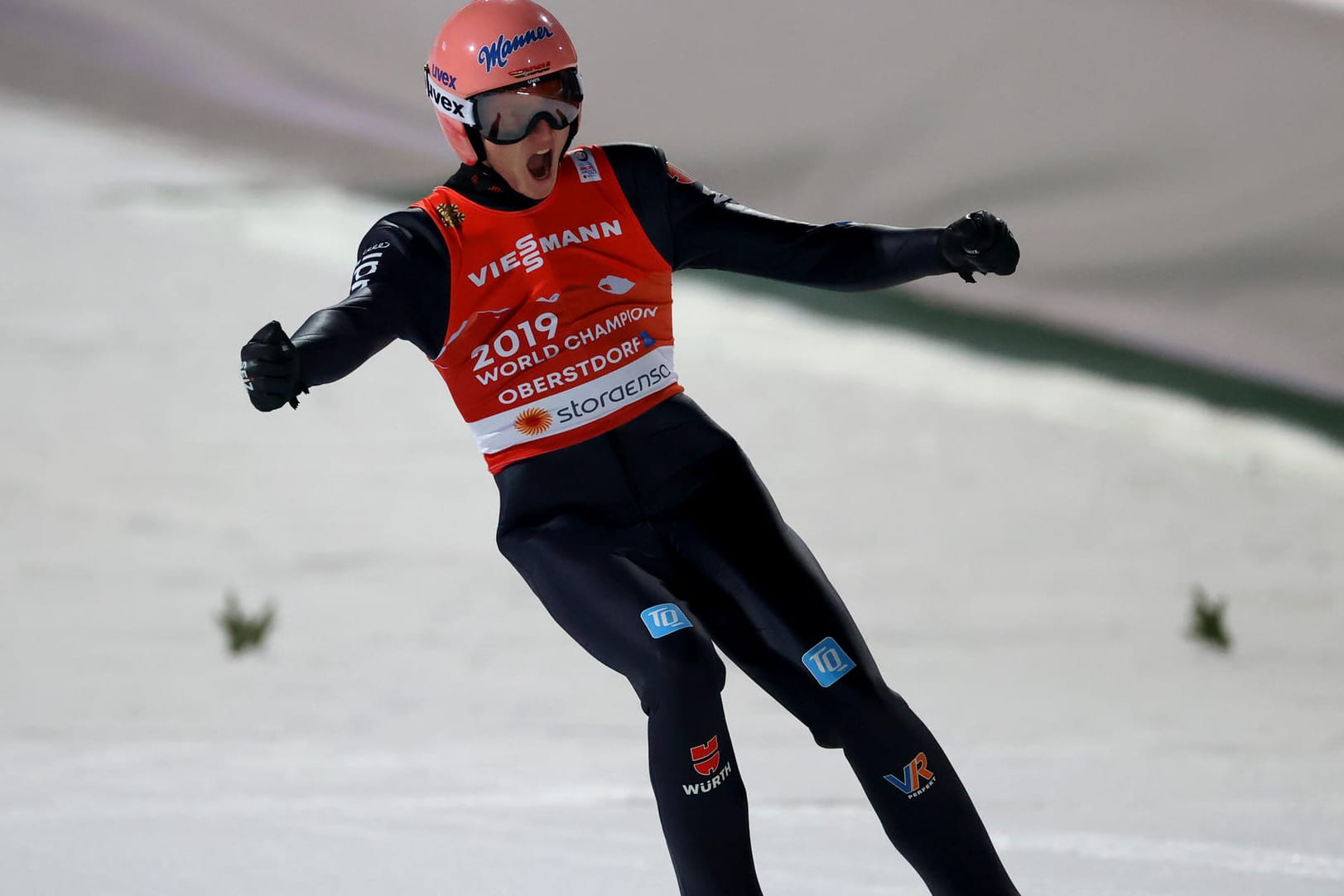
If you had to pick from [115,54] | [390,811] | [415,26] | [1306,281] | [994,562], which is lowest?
[390,811]

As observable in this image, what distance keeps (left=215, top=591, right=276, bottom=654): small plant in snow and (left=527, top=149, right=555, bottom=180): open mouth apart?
436cm

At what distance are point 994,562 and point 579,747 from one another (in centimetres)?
271

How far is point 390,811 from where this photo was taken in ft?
14.2

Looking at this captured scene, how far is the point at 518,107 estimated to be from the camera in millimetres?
2619

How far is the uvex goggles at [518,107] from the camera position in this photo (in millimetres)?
2613

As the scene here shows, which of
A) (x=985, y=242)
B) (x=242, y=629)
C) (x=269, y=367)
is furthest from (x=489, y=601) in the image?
(x=269, y=367)

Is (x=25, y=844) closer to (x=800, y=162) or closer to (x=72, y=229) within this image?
(x=800, y=162)

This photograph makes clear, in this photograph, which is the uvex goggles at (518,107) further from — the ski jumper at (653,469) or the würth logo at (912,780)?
the würth logo at (912,780)

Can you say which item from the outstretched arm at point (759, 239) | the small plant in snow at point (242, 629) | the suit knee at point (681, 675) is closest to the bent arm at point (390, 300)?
the outstretched arm at point (759, 239)

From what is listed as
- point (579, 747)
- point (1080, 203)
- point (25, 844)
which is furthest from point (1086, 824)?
point (1080, 203)

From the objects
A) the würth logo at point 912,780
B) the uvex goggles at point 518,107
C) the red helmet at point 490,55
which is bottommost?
the würth logo at point 912,780

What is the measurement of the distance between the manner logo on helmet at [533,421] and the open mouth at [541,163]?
1.35 ft

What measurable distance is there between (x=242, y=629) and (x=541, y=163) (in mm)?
4401

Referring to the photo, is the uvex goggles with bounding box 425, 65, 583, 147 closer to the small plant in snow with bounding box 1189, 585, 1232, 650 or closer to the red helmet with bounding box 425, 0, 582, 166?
the red helmet with bounding box 425, 0, 582, 166
